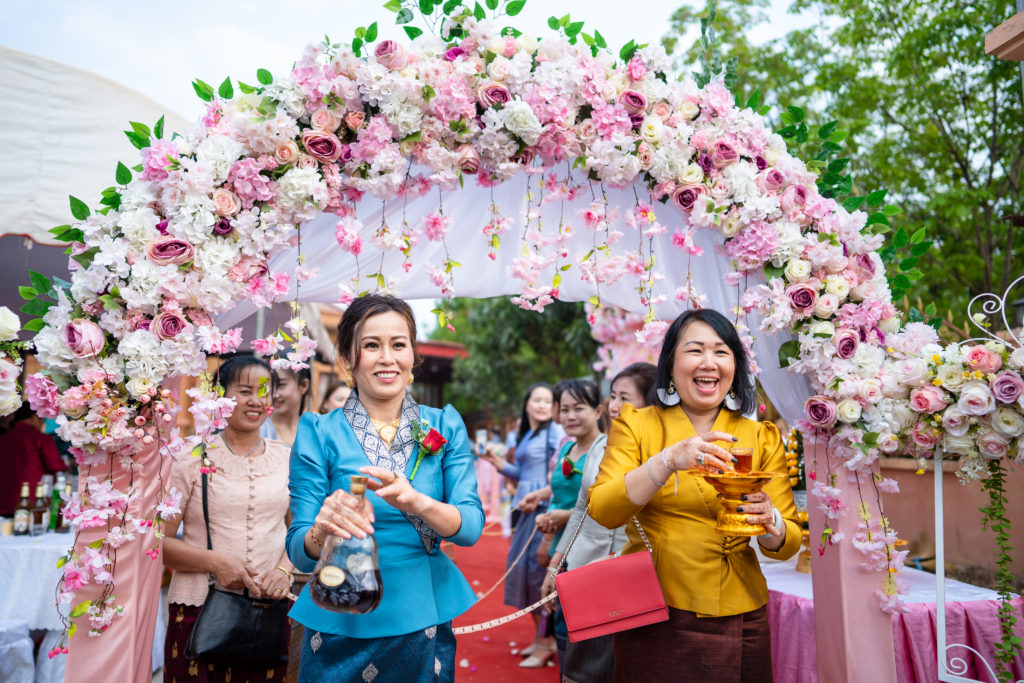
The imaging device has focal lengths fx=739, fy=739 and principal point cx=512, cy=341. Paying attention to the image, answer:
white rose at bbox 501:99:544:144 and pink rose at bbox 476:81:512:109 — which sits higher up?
pink rose at bbox 476:81:512:109

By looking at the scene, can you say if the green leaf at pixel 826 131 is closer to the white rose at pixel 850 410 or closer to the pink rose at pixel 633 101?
the pink rose at pixel 633 101

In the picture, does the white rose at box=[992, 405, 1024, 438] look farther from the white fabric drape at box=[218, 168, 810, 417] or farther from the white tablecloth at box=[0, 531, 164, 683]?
the white tablecloth at box=[0, 531, 164, 683]

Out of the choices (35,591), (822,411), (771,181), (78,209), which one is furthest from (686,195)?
(35,591)

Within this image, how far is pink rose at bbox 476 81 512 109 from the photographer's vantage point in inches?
116

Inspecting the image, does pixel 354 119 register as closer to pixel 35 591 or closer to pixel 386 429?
pixel 386 429

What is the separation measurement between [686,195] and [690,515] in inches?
53.3

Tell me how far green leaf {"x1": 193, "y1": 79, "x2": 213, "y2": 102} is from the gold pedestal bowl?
228 cm

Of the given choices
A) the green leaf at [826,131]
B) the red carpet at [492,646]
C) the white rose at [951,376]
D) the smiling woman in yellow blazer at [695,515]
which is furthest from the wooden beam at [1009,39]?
the red carpet at [492,646]

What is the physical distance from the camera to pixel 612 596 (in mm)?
2594

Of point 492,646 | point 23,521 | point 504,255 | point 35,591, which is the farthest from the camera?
point 492,646

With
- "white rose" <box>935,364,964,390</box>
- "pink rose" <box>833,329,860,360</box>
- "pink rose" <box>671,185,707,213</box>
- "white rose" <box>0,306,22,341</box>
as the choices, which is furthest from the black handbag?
"white rose" <box>935,364,964,390</box>

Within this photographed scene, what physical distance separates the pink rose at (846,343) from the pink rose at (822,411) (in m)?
0.19

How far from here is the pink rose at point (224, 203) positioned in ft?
8.90

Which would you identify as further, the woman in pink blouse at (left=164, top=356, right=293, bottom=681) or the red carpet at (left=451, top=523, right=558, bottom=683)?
the red carpet at (left=451, top=523, right=558, bottom=683)
